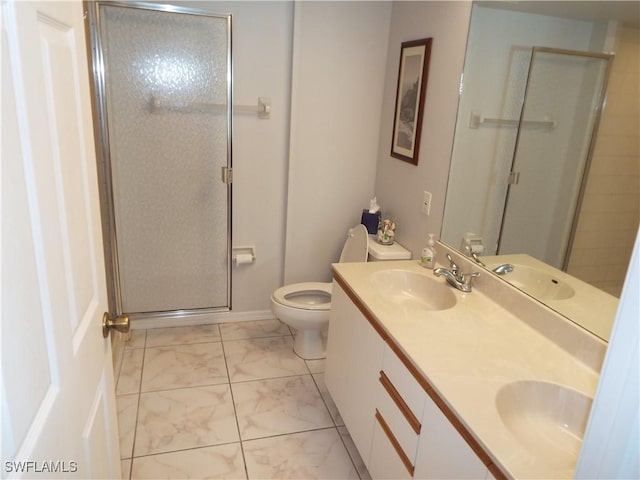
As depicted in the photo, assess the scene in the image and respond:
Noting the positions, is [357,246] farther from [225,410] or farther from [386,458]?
[386,458]

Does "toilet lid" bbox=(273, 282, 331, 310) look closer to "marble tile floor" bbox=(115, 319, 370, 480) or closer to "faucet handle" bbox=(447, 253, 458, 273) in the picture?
"marble tile floor" bbox=(115, 319, 370, 480)

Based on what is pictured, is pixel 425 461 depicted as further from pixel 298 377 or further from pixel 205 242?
pixel 205 242

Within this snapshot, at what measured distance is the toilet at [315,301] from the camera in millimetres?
2680

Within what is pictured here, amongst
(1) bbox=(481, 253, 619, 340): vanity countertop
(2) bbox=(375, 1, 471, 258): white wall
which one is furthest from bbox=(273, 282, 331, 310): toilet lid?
(1) bbox=(481, 253, 619, 340): vanity countertop

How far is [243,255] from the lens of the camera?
3109 millimetres

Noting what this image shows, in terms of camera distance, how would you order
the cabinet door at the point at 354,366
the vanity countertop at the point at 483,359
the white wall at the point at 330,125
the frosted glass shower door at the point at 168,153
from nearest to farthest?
the vanity countertop at the point at 483,359 < the cabinet door at the point at 354,366 < the frosted glass shower door at the point at 168,153 < the white wall at the point at 330,125

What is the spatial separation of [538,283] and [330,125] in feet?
5.87

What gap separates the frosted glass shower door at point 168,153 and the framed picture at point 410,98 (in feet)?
3.41

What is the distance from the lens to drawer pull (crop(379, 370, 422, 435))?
1455mm

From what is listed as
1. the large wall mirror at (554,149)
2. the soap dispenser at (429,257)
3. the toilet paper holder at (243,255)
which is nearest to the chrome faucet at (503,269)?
the large wall mirror at (554,149)

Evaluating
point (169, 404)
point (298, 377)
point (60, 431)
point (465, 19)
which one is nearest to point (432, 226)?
point (465, 19)

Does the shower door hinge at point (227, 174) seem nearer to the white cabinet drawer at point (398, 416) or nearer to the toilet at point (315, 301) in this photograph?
the toilet at point (315, 301)

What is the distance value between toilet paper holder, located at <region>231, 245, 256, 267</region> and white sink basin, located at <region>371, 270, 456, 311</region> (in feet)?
3.94

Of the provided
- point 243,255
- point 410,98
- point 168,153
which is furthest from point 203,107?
point 410,98
